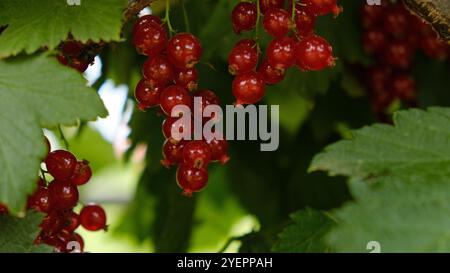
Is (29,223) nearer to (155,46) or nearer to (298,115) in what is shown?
(155,46)

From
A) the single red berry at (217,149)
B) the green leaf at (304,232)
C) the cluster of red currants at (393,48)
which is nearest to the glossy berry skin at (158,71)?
the single red berry at (217,149)

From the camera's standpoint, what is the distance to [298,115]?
1.97m

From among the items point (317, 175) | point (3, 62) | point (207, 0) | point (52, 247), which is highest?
point (207, 0)

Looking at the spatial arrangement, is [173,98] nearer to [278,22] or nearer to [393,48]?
[278,22]

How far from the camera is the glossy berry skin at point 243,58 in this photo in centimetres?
112

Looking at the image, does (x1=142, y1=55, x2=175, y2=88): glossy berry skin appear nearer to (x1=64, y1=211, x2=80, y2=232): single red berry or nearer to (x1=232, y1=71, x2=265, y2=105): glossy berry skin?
(x1=232, y1=71, x2=265, y2=105): glossy berry skin

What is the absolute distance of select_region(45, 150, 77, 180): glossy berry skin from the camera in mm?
1106

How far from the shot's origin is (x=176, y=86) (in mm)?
1110

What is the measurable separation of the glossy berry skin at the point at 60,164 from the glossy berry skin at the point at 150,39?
19 centimetres

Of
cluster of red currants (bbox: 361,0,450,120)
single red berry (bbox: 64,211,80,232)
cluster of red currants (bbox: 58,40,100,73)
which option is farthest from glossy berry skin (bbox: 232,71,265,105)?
cluster of red currants (bbox: 361,0,450,120)

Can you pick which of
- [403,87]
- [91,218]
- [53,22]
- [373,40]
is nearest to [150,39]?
[53,22]

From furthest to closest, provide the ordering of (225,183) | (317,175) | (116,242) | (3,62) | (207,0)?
(116,242) → (225,183) → (317,175) → (207,0) → (3,62)

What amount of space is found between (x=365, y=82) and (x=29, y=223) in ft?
3.73
